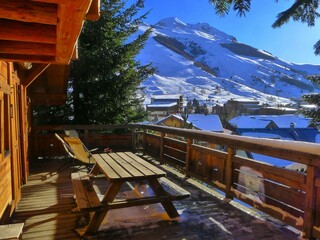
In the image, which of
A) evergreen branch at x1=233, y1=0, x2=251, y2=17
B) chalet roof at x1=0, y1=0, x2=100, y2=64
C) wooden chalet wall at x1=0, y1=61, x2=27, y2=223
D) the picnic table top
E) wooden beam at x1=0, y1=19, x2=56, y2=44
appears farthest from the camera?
evergreen branch at x1=233, y1=0, x2=251, y2=17

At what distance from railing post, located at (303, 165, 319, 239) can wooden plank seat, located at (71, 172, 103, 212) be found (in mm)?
1860

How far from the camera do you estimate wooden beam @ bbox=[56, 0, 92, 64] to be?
4.05ft

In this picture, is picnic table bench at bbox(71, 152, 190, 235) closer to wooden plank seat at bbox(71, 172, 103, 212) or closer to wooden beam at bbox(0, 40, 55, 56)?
wooden plank seat at bbox(71, 172, 103, 212)

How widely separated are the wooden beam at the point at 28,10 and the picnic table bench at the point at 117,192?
63.3 inches

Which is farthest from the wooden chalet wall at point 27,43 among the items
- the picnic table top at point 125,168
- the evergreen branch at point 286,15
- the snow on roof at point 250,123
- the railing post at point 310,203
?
the snow on roof at point 250,123

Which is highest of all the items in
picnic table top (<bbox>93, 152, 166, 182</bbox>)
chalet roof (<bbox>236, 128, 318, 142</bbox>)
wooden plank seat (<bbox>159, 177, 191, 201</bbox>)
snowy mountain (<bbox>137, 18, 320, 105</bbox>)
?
snowy mountain (<bbox>137, 18, 320, 105</bbox>)

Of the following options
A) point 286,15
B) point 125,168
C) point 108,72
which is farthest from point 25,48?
point 108,72

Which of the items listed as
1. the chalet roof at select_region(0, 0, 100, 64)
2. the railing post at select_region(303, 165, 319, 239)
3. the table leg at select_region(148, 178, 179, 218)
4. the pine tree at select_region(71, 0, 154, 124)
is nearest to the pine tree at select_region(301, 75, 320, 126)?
the pine tree at select_region(71, 0, 154, 124)

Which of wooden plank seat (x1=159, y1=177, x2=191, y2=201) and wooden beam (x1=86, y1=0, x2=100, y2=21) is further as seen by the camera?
wooden plank seat (x1=159, y1=177, x2=191, y2=201)

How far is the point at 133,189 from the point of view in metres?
4.22

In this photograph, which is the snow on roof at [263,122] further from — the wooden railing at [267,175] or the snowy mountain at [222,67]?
the snowy mountain at [222,67]

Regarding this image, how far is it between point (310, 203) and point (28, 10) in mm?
2555

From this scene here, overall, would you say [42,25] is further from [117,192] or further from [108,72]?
[108,72]

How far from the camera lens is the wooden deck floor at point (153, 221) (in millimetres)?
2725
